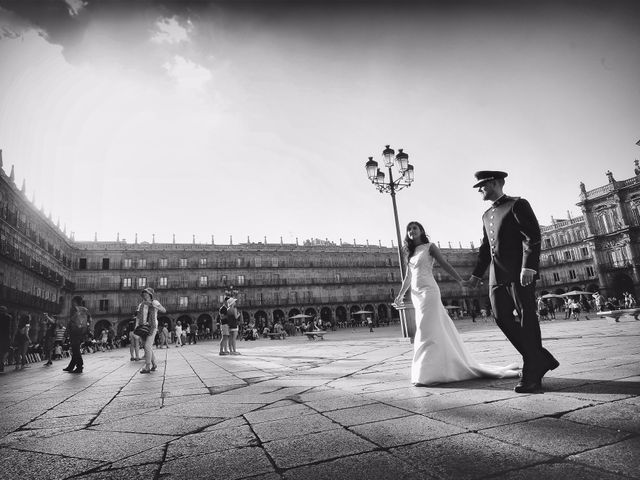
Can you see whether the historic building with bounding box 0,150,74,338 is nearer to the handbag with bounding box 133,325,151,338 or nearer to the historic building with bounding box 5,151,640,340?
the historic building with bounding box 5,151,640,340

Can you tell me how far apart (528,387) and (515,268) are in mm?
798

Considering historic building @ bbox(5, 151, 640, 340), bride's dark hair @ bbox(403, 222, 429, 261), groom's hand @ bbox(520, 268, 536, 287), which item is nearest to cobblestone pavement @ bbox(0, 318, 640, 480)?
groom's hand @ bbox(520, 268, 536, 287)

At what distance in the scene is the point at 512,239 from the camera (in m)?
2.65

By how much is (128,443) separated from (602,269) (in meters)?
45.2

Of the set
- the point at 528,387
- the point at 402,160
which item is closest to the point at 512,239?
the point at 528,387

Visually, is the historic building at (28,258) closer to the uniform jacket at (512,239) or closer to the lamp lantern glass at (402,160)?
the lamp lantern glass at (402,160)

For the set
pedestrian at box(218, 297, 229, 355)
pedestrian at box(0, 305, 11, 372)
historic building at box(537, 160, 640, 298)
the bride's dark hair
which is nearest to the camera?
the bride's dark hair

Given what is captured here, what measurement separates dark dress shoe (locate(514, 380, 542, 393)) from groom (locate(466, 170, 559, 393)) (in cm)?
1

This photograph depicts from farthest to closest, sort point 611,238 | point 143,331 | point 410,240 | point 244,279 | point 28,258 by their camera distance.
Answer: point 244,279 → point 611,238 → point 28,258 → point 143,331 → point 410,240

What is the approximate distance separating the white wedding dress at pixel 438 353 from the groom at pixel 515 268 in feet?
1.34

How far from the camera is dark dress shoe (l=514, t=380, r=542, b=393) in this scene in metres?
2.24

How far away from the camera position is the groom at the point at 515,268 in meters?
2.43

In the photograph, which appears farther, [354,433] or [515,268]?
[515,268]

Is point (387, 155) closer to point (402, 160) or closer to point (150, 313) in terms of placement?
point (402, 160)
